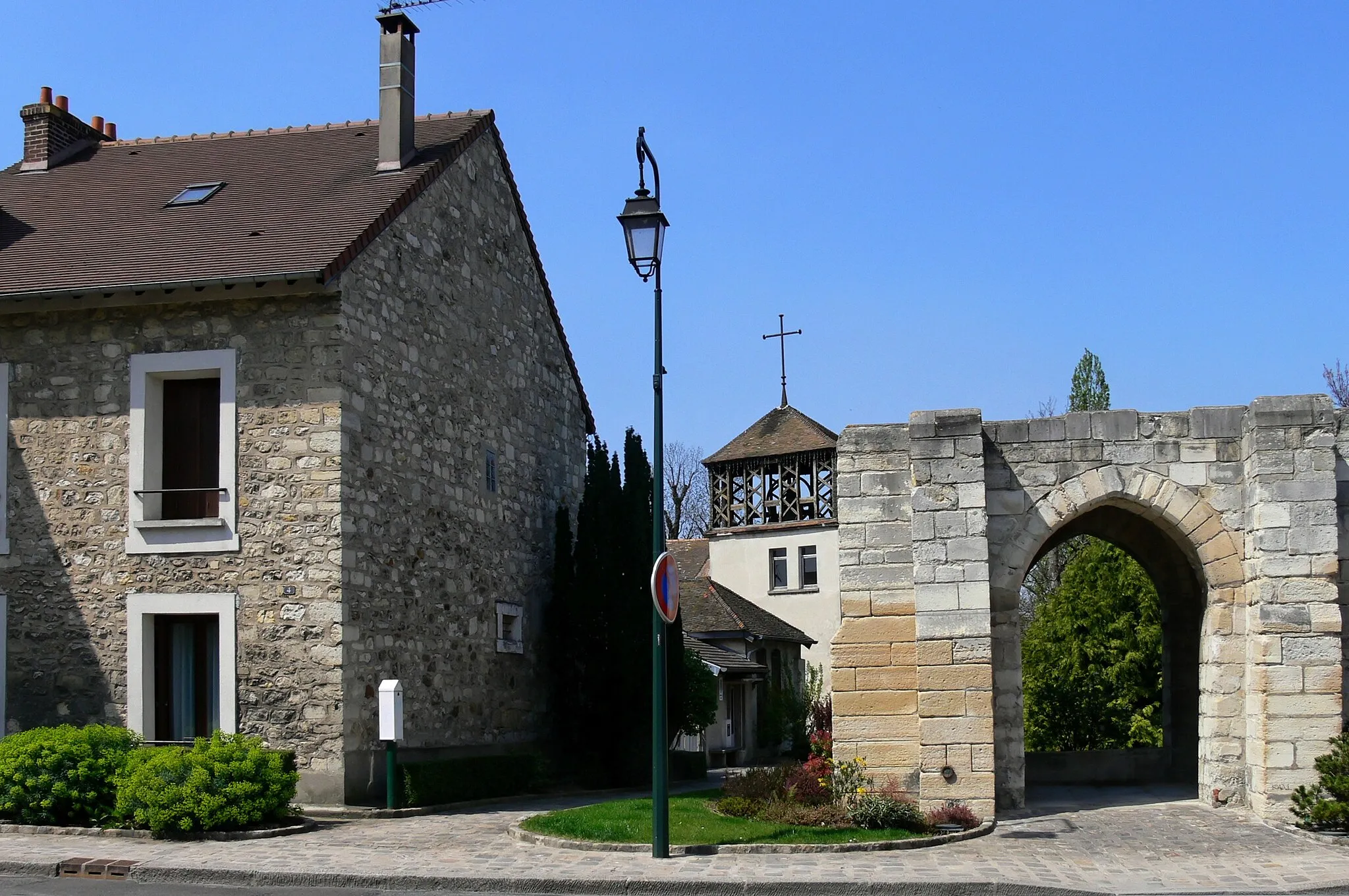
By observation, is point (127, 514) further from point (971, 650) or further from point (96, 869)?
point (971, 650)

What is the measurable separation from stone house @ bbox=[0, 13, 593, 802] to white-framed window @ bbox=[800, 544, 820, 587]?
23437mm

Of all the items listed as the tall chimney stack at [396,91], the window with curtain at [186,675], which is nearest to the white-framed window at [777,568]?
the tall chimney stack at [396,91]

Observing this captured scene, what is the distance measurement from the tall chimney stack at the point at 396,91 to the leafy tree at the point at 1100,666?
12.1 metres

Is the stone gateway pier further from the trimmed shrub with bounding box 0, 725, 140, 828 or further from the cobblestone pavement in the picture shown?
the trimmed shrub with bounding box 0, 725, 140, 828

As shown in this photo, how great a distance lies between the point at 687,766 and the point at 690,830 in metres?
11.1

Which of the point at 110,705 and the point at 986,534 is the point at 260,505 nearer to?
the point at 110,705

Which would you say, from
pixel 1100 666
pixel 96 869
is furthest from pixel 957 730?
pixel 1100 666

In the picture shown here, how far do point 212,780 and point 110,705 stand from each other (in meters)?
3.39

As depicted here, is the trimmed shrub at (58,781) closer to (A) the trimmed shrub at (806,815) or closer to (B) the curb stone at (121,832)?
(B) the curb stone at (121,832)

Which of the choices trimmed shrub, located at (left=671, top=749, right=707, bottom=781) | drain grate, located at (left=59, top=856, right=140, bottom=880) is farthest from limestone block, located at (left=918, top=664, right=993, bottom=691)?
trimmed shrub, located at (left=671, top=749, right=707, bottom=781)

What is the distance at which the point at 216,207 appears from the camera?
57.3 feet

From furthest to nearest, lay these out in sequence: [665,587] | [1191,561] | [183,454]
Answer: [183,454] < [1191,561] < [665,587]

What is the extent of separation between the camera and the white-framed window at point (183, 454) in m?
15.3

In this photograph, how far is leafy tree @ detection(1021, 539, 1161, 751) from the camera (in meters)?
21.7
